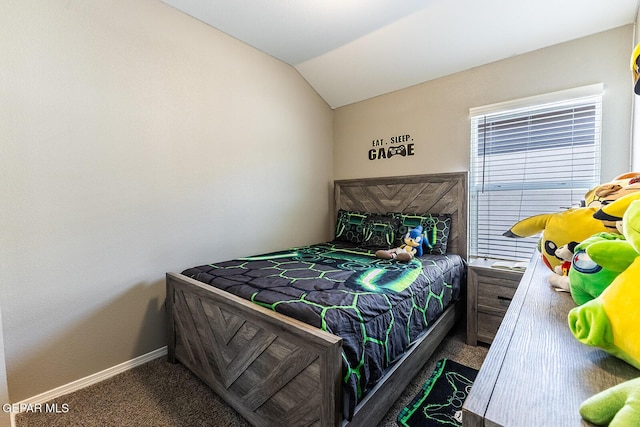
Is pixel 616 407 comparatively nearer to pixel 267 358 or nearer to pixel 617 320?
pixel 617 320

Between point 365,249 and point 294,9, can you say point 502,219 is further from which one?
point 294,9

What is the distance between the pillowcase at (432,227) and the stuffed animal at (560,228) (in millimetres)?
1352

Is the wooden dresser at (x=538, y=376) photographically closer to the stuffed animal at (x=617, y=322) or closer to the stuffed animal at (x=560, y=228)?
the stuffed animal at (x=617, y=322)

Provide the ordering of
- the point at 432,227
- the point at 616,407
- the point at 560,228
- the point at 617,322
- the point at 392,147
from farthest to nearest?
the point at 392,147 < the point at 432,227 < the point at 560,228 < the point at 617,322 < the point at 616,407

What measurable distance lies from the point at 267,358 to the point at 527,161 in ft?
8.41

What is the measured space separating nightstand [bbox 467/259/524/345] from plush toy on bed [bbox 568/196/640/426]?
67.9 inches

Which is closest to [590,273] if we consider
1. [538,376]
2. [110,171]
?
[538,376]

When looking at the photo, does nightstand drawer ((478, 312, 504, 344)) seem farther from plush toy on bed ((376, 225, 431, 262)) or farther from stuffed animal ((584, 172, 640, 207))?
stuffed animal ((584, 172, 640, 207))

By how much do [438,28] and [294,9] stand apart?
1.20 meters

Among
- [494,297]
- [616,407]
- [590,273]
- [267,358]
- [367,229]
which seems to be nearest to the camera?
[616,407]

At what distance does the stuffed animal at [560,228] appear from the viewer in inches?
39.4

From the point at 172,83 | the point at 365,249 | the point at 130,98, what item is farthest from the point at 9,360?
the point at 365,249

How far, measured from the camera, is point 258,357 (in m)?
1.37

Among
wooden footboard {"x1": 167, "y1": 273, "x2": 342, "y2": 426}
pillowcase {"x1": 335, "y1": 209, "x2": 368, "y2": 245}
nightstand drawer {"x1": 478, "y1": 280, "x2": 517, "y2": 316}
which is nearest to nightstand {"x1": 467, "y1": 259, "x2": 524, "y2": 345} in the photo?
nightstand drawer {"x1": 478, "y1": 280, "x2": 517, "y2": 316}
